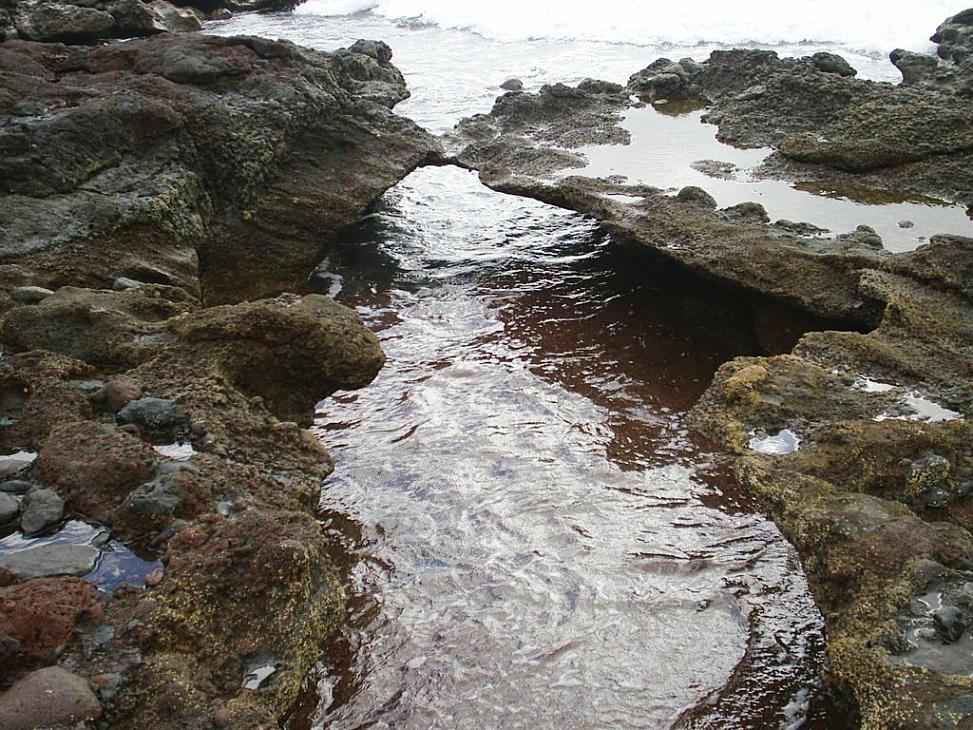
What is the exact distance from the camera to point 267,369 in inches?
163

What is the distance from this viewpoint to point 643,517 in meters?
4.30

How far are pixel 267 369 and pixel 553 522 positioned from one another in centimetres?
165

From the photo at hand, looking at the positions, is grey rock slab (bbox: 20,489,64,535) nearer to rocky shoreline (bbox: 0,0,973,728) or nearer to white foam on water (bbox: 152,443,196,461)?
rocky shoreline (bbox: 0,0,973,728)

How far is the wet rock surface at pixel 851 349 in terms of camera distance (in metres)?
2.74

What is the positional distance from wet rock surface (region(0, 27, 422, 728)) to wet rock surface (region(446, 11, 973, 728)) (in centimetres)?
181

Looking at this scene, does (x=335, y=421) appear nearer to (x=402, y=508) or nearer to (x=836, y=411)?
(x=402, y=508)

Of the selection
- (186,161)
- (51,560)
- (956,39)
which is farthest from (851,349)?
(956,39)

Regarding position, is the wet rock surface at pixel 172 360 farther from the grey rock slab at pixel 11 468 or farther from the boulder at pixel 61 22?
the boulder at pixel 61 22

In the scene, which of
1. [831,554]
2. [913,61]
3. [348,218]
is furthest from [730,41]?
[831,554]

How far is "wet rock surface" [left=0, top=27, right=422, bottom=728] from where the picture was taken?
257 centimetres

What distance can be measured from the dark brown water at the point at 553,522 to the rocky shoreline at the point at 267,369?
1.80 feet

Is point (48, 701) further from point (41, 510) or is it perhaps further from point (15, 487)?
point (15, 487)

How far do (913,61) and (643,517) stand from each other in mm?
8331

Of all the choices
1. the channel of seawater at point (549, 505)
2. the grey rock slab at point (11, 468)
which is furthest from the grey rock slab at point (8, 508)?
the channel of seawater at point (549, 505)
